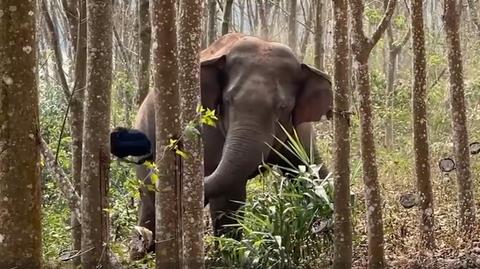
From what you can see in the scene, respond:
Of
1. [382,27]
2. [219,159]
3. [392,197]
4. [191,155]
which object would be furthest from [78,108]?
[392,197]

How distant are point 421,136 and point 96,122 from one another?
3.02 m

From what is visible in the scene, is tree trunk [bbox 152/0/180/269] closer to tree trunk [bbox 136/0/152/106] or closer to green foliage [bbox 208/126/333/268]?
green foliage [bbox 208/126/333/268]

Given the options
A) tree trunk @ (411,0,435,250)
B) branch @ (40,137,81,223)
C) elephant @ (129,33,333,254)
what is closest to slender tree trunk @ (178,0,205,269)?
branch @ (40,137,81,223)

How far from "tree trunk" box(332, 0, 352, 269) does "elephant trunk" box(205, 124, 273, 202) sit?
227 cm

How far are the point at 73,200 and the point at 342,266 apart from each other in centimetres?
210

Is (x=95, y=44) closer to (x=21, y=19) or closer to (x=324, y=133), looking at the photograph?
(x=21, y=19)

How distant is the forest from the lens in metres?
4.21

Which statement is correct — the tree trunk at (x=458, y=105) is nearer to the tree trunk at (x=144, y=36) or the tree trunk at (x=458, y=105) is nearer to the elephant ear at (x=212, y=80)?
the elephant ear at (x=212, y=80)

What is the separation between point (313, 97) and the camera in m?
9.37

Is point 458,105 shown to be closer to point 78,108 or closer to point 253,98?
point 253,98

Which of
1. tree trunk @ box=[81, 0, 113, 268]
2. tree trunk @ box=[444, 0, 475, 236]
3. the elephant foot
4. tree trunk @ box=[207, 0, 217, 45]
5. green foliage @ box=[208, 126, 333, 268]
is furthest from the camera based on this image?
tree trunk @ box=[207, 0, 217, 45]

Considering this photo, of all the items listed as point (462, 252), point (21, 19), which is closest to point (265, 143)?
point (462, 252)

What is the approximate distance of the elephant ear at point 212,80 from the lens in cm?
920

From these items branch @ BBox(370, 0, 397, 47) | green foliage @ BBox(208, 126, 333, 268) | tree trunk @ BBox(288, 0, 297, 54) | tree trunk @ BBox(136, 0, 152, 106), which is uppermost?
tree trunk @ BBox(288, 0, 297, 54)
